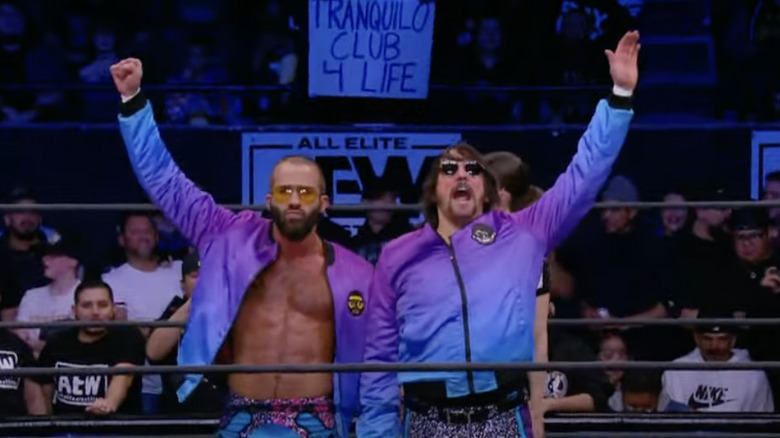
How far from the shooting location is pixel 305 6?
7691 millimetres

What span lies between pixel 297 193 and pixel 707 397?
2941mm

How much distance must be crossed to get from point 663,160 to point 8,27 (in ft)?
10.0

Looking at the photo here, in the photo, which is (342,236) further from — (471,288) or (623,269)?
(471,288)

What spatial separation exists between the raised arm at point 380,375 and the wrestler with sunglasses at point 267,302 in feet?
0.28

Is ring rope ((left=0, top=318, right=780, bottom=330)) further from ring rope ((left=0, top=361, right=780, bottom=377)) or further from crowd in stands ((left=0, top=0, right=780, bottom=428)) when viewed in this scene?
crowd in stands ((left=0, top=0, right=780, bottom=428))

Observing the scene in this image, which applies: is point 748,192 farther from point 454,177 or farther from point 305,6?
point 454,177

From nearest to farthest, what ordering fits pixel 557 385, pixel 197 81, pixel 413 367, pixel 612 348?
1. pixel 413 367
2. pixel 557 385
3. pixel 612 348
4. pixel 197 81

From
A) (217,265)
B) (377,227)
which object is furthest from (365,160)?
(217,265)

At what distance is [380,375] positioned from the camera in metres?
4.41

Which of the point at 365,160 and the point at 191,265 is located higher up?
the point at 365,160

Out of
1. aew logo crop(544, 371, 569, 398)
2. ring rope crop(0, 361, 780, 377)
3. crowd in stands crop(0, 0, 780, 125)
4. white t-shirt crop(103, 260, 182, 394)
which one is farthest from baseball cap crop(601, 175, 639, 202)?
ring rope crop(0, 361, 780, 377)

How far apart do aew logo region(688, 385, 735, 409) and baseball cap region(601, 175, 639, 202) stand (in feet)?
3.08

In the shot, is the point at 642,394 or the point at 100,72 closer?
the point at 642,394

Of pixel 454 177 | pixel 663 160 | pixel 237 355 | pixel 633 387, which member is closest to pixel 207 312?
pixel 237 355
